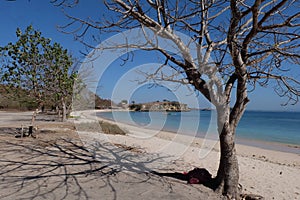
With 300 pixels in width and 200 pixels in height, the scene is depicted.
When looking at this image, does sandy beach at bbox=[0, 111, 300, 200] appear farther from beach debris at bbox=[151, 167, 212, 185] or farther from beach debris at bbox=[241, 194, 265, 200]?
beach debris at bbox=[241, 194, 265, 200]

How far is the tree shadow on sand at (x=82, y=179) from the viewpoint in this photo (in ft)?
10.6

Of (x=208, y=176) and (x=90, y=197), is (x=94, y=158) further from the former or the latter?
(x=208, y=176)

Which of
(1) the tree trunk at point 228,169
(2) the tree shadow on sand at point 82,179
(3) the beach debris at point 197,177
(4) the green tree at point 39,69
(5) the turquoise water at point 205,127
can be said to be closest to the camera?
(2) the tree shadow on sand at point 82,179

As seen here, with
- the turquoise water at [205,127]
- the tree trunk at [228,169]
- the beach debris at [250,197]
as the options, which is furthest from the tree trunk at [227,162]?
the turquoise water at [205,127]

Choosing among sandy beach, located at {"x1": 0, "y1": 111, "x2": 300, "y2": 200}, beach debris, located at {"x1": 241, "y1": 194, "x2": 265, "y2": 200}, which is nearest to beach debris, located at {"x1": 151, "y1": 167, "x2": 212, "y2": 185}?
sandy beach, located at {"x1": 0, "y1": 111, "x2": 300, "y2": 200}

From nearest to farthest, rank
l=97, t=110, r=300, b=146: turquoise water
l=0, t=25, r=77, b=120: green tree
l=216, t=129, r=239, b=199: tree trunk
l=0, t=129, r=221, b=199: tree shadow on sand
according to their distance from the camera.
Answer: l=0, t=129, r=221, b=199: tree shadow on sand < l=216, t=129, r=239, b=199: tree trunk < l=0, t=25, r=77, b=120: green tree < l=97, t=110, r=300, b=146: turquoise water

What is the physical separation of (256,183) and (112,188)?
3.27 metres

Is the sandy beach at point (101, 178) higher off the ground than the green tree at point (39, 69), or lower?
lower

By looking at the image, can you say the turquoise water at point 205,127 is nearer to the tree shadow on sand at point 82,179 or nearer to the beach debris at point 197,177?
the beach debris at point 197,177

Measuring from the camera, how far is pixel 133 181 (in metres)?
3.89

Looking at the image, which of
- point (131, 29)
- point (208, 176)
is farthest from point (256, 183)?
point (131, 29)

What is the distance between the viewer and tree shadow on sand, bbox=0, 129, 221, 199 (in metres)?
3.23

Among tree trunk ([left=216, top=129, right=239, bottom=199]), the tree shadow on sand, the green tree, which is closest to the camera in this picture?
the tree shadow on sand

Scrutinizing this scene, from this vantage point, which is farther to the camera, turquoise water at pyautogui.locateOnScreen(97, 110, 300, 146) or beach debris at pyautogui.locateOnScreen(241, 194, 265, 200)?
turquoise water at pyautogui.locateOnScreen(97, 110, 300, 146)
